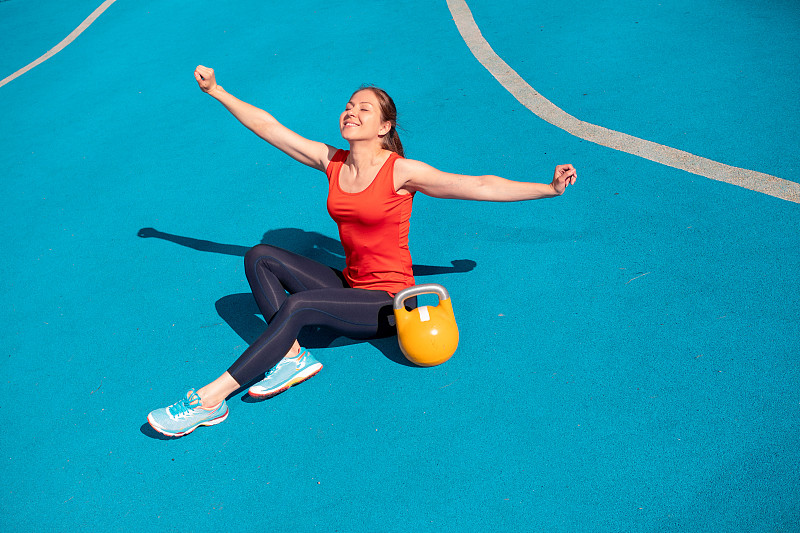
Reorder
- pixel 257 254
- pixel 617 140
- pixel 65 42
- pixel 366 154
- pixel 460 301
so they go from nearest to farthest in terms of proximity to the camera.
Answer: pixel 366 154 < pixel 257 254 < pixel 460 301 < pixel 617 140 < pixel 65 42

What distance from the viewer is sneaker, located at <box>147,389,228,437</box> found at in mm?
3422

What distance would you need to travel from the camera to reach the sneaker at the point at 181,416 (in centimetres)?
342

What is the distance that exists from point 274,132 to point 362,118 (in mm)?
736

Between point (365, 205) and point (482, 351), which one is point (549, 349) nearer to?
point (482, 351)

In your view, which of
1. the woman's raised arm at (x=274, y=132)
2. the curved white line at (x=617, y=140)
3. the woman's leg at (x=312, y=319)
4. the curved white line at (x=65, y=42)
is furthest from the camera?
the curved white line at (x=65, y=42)

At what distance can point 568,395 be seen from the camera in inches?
135

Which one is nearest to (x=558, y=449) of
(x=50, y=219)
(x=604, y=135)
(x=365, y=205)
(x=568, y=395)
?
(x=568, y=395)

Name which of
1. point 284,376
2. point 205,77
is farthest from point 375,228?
point 205,77

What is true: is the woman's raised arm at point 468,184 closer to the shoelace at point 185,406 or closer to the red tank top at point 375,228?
the red tank top at point 375,228

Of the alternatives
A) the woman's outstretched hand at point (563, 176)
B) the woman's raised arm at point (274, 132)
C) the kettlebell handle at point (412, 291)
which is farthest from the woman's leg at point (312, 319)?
the woman's outstretched hand at point (563, 176)

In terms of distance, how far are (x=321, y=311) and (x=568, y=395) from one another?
1524 millimetres

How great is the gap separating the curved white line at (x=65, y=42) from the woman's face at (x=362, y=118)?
676cm

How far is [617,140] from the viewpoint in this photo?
512 centimetres

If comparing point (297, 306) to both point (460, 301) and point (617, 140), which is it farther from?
point (617, 140)
